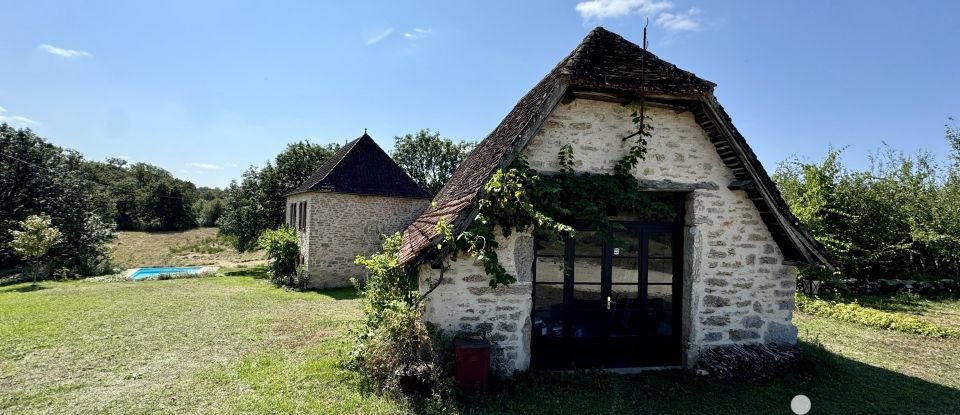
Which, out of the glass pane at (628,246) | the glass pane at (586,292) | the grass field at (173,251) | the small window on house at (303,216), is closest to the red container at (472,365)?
the glass pane at (586,292)

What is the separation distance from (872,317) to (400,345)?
11573mm

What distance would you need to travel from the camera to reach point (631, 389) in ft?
19.8

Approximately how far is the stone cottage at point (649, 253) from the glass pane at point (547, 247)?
0.10 ft

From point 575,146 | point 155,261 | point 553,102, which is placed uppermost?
point 553,102

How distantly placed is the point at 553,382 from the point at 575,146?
10.9 ft

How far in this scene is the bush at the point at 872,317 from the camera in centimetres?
966

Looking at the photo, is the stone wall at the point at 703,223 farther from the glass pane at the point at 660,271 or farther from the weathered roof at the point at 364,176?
the weathered roof at the point at 364,176

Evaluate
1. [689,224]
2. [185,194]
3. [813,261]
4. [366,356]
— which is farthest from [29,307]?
[185,194]

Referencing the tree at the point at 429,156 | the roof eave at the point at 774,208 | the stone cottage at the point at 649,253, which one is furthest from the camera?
the tree at the point at 429,156

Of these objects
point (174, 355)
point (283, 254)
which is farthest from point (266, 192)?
point (174, 355)

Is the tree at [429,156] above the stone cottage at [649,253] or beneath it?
above

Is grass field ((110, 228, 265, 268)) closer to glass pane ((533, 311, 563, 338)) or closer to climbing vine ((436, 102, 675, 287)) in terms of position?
glass pane ((533, 311, 563, 338))

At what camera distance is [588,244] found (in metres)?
6.71

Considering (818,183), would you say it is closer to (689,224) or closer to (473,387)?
(689,224)
